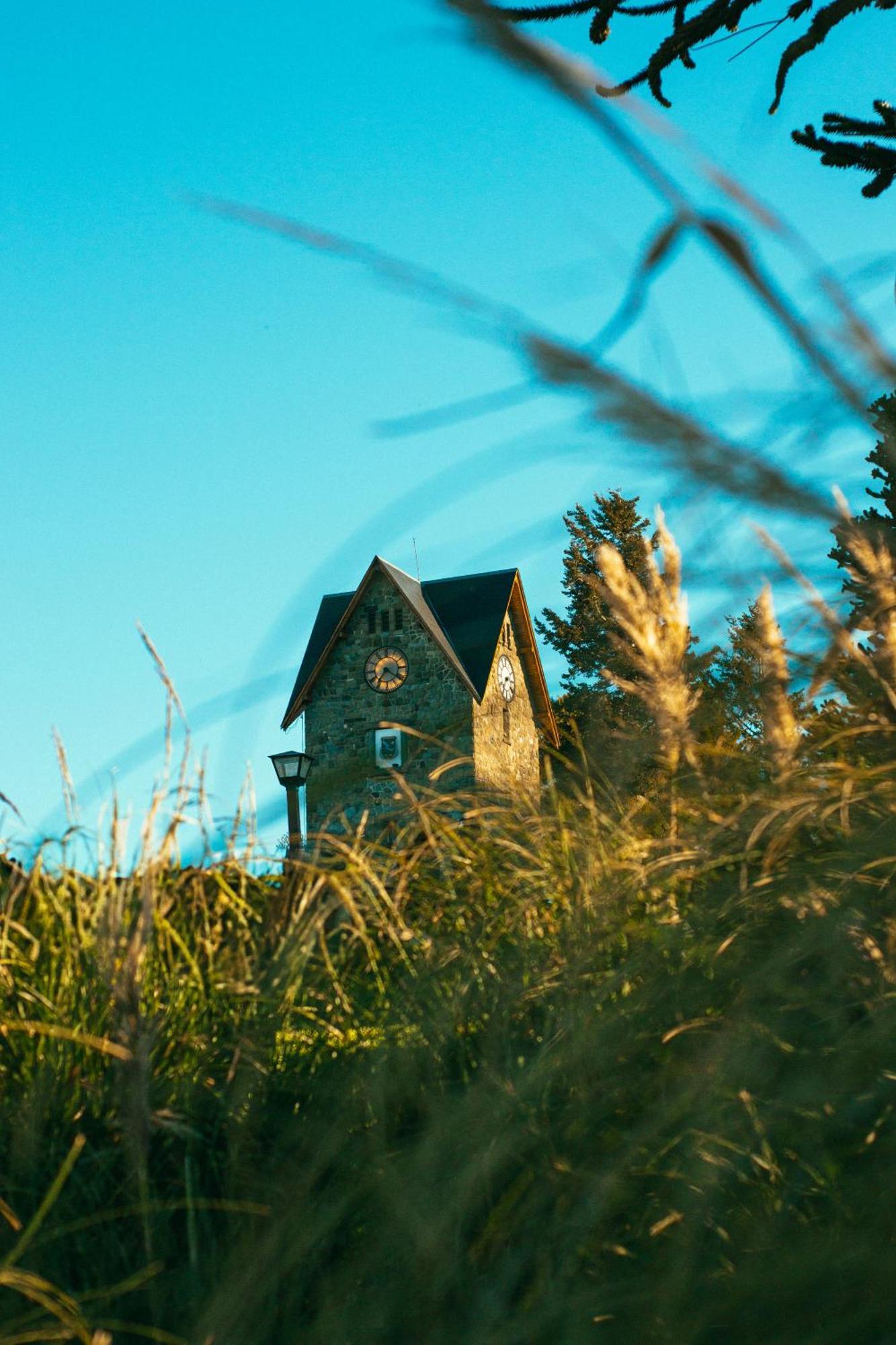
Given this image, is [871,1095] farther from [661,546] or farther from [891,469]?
[661,546]

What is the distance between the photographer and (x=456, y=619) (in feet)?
100

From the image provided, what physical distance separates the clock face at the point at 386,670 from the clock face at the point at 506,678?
7.29ft

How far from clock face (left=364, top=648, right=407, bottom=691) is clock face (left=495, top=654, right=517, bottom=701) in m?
2.22

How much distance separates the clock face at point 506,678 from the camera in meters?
29.0

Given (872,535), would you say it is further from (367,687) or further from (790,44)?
(367,687)

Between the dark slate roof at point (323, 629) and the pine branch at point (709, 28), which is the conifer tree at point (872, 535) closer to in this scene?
the pine branch at point (709, 28)

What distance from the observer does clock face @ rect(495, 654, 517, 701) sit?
2897cm

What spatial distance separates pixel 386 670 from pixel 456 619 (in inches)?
113

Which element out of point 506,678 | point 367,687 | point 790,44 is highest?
point 367,687

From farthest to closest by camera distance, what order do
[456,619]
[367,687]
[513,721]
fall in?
[456,619] → [513,721] → [367,687]

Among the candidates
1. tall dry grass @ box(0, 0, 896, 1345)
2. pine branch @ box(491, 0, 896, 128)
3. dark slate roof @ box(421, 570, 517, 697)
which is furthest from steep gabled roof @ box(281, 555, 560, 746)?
tall dry grass @ box(0, 0, 896, 1345)

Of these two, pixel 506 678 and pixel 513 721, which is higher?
pixel 506 678

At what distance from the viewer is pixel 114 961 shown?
1.29m

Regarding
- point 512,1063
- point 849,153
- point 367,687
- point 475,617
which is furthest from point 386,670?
point 512,1063
